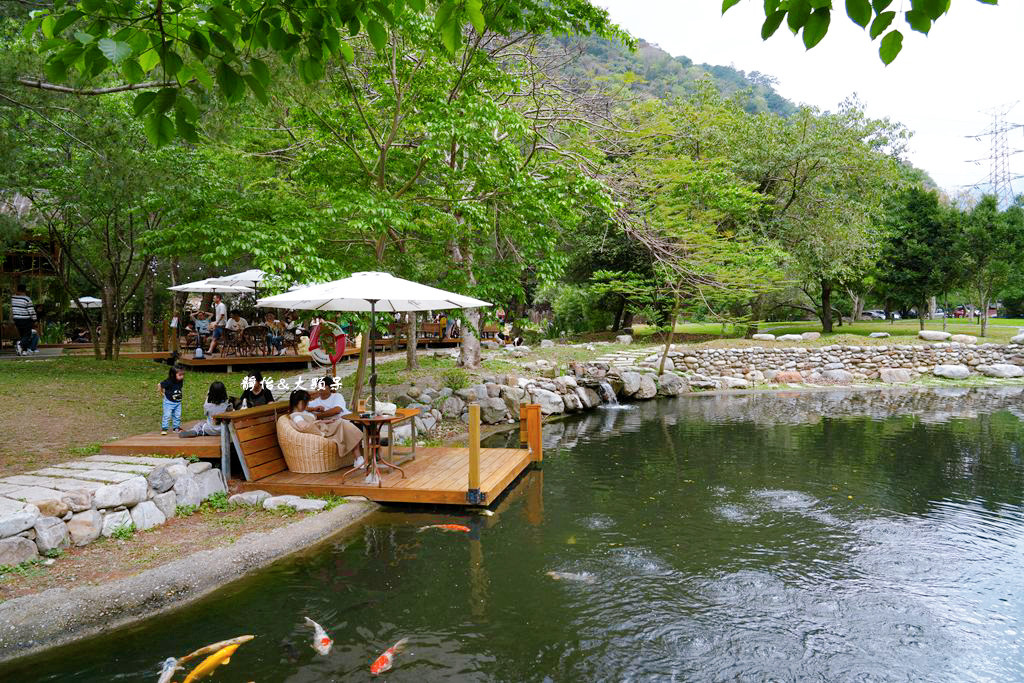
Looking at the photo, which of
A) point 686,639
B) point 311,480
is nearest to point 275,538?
point 311,480

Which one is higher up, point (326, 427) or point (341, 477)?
point (326, 427)

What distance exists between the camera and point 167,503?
598cm

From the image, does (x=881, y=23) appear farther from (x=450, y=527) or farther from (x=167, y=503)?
(x=167, y=503)

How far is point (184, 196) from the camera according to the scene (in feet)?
32.4

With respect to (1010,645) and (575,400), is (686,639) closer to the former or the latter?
(1010,645)

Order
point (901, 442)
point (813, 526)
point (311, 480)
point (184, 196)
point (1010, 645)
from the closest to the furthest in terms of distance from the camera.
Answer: point (1010, 645) → point (813, 526) → point (311, 480) → point (184, 196) → point (901, 442)

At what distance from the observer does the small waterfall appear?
16000 mm

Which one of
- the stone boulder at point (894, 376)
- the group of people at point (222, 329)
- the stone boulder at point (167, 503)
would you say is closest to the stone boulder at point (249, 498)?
the stone boulder at point (167, 503)

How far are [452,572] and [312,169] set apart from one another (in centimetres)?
754

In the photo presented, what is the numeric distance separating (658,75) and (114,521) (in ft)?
179

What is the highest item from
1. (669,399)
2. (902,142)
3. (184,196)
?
(902,142)

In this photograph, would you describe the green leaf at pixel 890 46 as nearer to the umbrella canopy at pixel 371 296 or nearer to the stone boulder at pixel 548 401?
the umbrella canopy at pixel 371 296

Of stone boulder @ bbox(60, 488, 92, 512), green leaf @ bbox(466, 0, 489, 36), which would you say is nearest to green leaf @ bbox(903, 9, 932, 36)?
green leaf @ bbox(466, 0, 489, 36)

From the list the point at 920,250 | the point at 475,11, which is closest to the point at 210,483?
the point at 475,11
